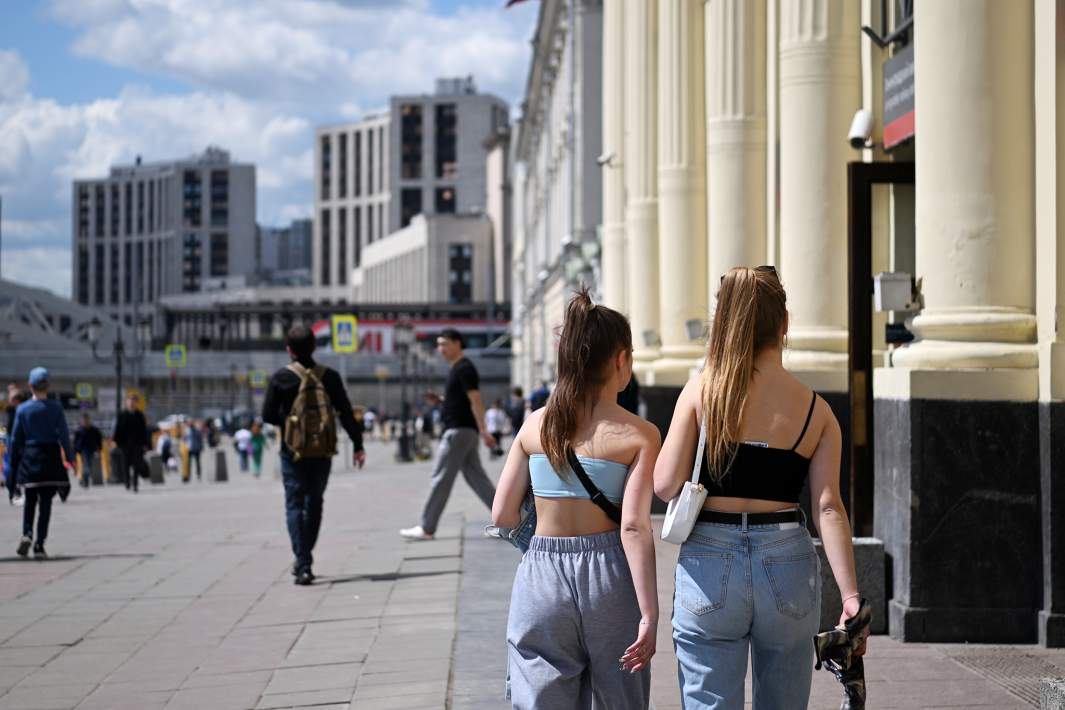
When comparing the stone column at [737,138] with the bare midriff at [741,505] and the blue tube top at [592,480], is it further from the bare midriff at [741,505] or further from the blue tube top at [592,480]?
the bare midriff at [741,505]

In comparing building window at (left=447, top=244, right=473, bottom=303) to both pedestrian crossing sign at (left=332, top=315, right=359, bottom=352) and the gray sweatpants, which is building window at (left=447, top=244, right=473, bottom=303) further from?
the gray sweatpants

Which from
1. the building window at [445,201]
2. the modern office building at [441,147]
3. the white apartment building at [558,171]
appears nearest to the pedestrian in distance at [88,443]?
the white apartment building at [558,171]

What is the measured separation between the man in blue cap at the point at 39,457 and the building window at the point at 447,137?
17728 cm

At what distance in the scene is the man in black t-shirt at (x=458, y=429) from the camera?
494 inches

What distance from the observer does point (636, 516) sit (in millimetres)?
4277

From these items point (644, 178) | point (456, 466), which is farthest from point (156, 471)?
point (456, 466)

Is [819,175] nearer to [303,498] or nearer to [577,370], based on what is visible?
[303,498]

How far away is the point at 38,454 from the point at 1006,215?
28.1 ft

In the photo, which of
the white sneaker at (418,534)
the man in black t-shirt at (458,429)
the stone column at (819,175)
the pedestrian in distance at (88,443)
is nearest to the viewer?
the stone column at (819,175)

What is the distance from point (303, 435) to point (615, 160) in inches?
637

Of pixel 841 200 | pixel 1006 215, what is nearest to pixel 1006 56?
pixel 1006 215

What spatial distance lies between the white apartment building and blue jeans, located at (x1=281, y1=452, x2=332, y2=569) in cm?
1676

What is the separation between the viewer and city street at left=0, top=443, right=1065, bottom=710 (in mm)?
6742

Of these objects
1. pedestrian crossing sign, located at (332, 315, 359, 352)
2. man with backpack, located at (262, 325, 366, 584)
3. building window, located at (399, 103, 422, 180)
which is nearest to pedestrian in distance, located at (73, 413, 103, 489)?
pedestrian crossing sign, located at (332, 315, 359, 352)
